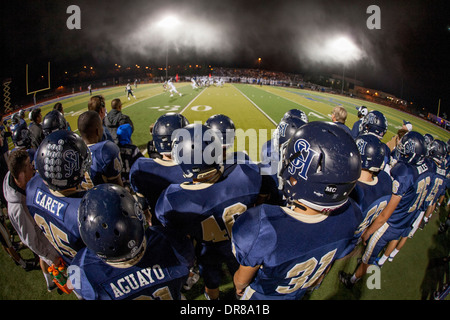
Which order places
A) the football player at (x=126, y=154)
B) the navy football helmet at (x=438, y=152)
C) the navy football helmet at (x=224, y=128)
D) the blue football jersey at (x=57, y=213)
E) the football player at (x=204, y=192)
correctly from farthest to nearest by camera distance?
1. the football player at (x=126, y=154)
2. the navy football helmet at (x=438, y=152)
3. the navy football helmet at (x=224, y=128)
4. the football player at (x=204, y=192)
5. the blue football jersey at (x=57, y=213)

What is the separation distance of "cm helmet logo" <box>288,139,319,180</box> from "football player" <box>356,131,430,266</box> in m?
2.41

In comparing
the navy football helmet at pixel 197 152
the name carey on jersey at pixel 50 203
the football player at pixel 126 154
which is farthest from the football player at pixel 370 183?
the football player at pixel 126 154

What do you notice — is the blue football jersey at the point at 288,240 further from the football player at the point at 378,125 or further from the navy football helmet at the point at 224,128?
the football player at the point at 378,125

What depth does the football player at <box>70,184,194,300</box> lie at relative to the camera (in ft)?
4.93

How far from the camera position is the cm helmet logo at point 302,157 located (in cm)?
165

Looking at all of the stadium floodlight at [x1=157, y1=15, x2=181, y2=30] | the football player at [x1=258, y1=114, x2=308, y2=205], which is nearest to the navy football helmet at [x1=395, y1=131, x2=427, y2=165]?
the football player at [x1=258, y1=114, x2=308, y2=205]

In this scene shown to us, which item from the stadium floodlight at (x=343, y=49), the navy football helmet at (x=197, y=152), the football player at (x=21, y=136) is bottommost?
the football player at (x=21, y=136)

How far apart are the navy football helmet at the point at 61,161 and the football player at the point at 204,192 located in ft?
2.89

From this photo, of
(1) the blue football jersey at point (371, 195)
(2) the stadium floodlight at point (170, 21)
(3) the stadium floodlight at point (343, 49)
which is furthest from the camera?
(3) the stadium floodlight at point (343, 49)

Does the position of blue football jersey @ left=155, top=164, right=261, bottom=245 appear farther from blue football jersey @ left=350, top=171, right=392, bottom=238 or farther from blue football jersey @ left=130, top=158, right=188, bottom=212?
blue football jersey @ left=350, top=171, right=392, bottom=238

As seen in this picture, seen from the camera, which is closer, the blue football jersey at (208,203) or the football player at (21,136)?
the blue football jersey at (208,203)

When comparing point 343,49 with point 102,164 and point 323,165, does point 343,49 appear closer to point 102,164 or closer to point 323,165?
point 102,164

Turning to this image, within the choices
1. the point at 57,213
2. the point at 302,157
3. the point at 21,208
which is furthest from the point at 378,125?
the point at 21,208

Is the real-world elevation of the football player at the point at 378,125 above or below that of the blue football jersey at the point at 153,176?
above
